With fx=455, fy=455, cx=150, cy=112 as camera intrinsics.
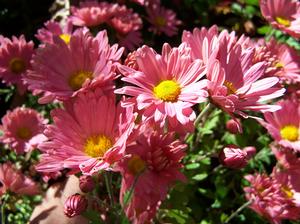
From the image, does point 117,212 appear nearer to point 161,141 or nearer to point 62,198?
point 161,141

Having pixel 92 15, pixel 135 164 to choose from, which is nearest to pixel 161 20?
pixel 92 15

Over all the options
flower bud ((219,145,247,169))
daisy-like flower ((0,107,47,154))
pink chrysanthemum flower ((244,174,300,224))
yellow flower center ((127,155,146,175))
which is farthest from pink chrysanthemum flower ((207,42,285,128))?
daisy-like flower ((0,107,47,154))

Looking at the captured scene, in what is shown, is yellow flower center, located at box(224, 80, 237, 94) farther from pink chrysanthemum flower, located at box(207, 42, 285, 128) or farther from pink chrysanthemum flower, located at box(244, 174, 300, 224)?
pink chrysanthemum flower, located at box(244, 174, 300, 224)

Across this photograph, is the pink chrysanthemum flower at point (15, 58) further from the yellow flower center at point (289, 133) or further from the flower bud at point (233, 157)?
the yellow flower center at point (289, 133)

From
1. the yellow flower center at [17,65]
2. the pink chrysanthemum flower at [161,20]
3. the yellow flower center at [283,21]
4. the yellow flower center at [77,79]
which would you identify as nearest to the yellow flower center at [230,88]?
the yellow flower center at [77,79]

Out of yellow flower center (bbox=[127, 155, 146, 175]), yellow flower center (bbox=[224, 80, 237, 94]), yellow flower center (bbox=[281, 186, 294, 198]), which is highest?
yellow flower center (bbox=[224, 80, 237, 94])

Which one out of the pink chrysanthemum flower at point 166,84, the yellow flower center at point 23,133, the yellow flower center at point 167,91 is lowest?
the yellow flower center at point 23,133
